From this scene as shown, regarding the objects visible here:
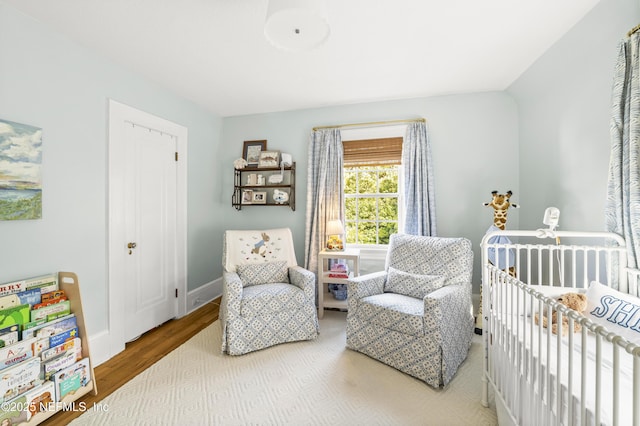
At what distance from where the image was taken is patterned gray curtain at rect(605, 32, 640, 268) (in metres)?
1.49

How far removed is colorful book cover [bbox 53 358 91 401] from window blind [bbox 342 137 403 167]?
9.48ft

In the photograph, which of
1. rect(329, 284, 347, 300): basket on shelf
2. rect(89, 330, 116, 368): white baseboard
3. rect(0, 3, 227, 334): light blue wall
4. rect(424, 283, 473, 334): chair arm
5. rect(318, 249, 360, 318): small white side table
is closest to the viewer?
rect(0, 3, 227, 334): light blue wall

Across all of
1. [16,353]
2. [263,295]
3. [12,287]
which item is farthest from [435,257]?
[12,287]

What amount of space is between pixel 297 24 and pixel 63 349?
2.28 meters

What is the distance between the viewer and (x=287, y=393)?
5.85ft

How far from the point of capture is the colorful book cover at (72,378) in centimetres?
162

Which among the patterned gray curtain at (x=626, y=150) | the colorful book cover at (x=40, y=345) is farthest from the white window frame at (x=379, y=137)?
the colorful book cover at (x=40, y=345)

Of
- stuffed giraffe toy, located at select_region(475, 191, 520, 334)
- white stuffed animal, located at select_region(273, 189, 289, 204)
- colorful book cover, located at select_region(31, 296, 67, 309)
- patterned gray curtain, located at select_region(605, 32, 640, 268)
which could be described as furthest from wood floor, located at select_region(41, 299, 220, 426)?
patterned gray curtain, located at select_region(605, 32, 640, 268)

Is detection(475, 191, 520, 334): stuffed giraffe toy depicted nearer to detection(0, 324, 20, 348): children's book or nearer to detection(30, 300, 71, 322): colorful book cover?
detection(30, 300, 71, 322): colorful book cover

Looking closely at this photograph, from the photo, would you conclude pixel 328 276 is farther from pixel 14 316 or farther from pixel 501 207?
pixel 14 316

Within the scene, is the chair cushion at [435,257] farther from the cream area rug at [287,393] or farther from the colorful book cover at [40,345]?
the colorful book cover at [40,345]

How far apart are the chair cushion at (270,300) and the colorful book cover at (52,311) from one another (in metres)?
1.11

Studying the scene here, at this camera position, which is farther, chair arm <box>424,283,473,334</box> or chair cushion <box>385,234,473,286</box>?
chair cushion <box>385,234,473,286</box>

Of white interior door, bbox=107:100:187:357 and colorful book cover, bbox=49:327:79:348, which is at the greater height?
white interior door, bbox=107:100:187:357
